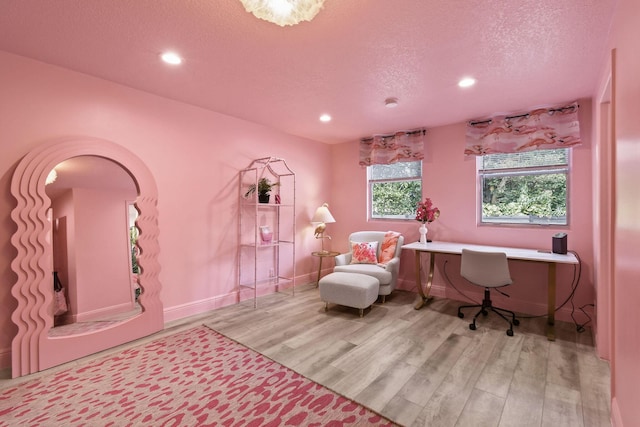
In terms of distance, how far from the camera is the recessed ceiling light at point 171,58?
2221 millimetres

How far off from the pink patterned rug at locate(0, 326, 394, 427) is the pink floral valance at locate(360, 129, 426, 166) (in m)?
3.30

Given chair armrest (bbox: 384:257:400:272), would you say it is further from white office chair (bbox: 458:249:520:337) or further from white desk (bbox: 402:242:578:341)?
white office chair (bbox: 458:249:520:337)

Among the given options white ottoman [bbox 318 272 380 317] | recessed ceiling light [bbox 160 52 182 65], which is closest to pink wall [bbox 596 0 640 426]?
white ottoman [bbox 318 272 380 317]

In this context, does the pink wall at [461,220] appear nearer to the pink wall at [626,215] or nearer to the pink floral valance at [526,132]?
the pink floral valance at [526,132]

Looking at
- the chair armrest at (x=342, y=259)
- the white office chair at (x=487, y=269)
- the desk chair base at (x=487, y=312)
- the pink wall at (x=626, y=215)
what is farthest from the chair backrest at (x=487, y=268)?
the chair armrest at (x=342, y=259)

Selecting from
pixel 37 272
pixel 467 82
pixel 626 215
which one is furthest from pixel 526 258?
pixel 37 272

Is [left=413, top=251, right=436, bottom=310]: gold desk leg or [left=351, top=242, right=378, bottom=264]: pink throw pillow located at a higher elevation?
[left=351, top=242, right=378, bottom=264]: pink throw pillow

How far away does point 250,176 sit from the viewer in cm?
394

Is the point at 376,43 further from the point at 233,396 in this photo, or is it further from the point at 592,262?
the point at 592,262

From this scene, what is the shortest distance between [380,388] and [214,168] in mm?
2939

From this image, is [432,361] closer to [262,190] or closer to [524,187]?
[524,187]

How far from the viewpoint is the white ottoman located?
128 inches

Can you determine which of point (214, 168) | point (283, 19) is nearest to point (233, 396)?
point (283, 19)

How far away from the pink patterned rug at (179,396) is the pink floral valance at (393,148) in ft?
10.8
